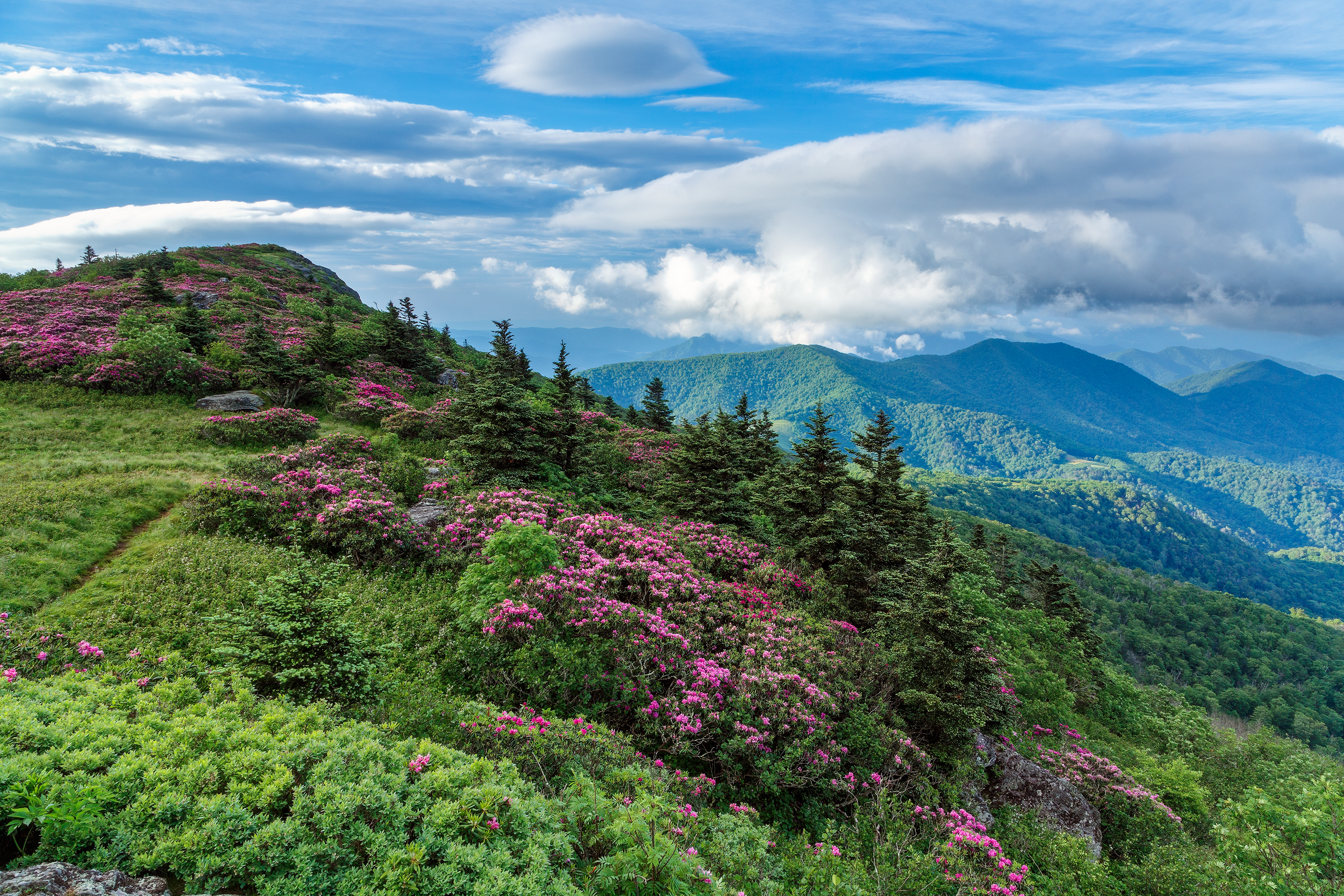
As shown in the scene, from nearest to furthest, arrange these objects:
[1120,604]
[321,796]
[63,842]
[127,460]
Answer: [63,842], [321,796], [127,460], [1120,604]

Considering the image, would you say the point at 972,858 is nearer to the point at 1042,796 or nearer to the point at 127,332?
the point at 1042,796

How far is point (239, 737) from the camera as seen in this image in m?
5.57

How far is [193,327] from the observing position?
92.0 feet

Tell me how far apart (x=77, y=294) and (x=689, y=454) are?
41.5 metres

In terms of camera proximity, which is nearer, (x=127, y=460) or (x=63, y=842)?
(x=63, y=842)

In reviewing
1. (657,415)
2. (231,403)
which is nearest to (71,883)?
(231,403)

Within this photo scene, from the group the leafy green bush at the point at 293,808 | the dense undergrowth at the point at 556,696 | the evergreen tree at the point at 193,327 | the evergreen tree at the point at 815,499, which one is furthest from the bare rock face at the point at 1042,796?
the evergreen tree at the point at 193,327

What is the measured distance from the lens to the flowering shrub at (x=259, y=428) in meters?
20.6

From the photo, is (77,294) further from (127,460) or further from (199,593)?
(199,593)

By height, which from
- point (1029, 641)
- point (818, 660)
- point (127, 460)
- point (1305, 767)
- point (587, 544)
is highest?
point (127, 460)

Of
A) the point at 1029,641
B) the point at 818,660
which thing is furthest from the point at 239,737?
the point at 1029,641

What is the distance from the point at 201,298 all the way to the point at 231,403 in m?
21.3

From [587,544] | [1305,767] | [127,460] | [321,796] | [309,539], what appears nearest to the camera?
[321,796]

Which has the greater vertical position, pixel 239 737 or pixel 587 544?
pixel 239 737
